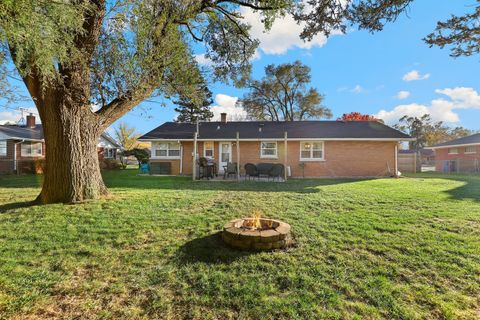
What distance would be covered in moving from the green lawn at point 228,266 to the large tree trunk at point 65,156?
55 centimetres

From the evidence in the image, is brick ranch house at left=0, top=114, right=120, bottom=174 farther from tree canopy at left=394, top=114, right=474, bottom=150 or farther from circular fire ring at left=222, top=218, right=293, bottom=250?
tree canopy at left=394, top=114, right=474, bottom=150

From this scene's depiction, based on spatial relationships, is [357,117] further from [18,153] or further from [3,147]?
[3,147]

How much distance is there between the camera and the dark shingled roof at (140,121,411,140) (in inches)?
615

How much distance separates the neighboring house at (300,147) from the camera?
15227 mm

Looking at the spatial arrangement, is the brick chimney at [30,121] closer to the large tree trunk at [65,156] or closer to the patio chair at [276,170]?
the large tree trunk at [65,156]

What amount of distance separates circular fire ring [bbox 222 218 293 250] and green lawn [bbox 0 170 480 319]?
0.57ft

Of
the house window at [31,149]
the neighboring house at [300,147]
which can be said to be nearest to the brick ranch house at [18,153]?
the house window at [31,149]

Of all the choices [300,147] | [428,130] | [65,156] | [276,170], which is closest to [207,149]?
[276,170]

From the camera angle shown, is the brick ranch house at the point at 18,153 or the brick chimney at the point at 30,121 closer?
the brick ranch house at the point at 18,153

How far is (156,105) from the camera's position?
28.7ft

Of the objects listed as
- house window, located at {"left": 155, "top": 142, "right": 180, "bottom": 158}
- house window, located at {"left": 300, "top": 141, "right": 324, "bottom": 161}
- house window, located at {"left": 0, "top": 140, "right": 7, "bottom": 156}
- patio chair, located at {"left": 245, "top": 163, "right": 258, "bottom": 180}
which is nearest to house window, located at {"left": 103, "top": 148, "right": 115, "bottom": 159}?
house window, located at {"left": 0, "top": 140, "right": 7, "bottom": 156}

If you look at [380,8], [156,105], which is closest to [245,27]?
[156,105]

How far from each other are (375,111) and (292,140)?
22.8m

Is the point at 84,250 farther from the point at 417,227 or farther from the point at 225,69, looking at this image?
the point at 225,69
